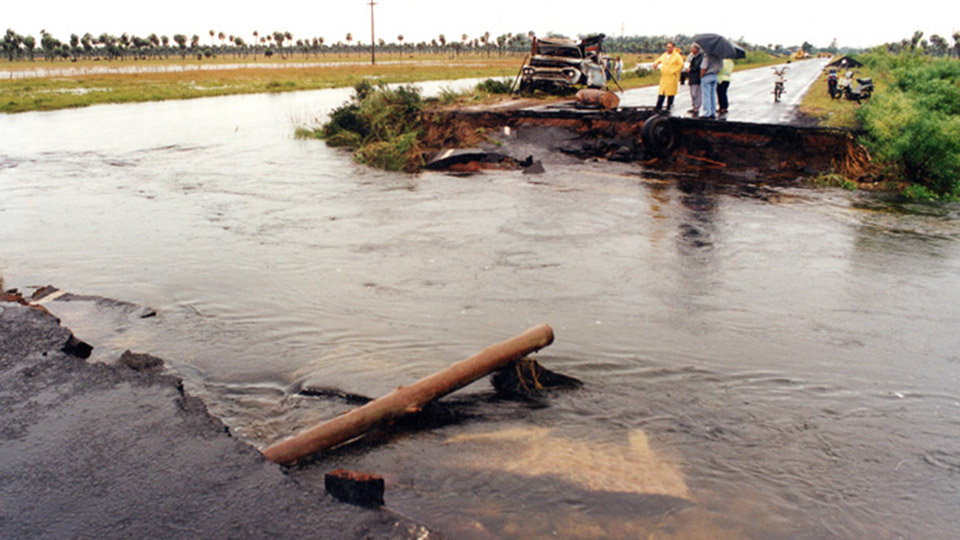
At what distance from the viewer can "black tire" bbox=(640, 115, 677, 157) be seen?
16266 mm

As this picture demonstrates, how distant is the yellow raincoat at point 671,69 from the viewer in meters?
16.8

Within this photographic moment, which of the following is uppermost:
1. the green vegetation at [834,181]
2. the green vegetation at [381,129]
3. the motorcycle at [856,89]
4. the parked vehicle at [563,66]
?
the parked vehicle at [563,66]

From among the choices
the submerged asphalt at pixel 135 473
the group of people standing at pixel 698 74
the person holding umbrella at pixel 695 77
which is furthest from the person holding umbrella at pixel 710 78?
the submerged asphalt at pixel 135 473

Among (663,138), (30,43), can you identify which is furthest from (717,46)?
(30,43)

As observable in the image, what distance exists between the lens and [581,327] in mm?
6867

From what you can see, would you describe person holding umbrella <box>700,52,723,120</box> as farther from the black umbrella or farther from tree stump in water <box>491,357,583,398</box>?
tree stump in water <box>491,357,583,398</box>

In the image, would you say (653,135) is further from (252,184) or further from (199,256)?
(199,256)

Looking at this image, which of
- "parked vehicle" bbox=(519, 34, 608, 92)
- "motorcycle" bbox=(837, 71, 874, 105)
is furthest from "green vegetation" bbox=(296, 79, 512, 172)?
"motorcycle" bbox=(837, 71, 874, 105)

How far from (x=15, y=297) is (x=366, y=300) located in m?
3.38

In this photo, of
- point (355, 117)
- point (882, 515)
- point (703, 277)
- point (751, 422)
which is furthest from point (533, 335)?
point (355, 117)

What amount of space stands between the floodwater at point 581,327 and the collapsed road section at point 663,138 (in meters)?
1.34

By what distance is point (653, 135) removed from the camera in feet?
53.4

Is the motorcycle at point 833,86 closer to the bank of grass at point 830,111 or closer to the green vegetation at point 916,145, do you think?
the bank of grass at point 830,111

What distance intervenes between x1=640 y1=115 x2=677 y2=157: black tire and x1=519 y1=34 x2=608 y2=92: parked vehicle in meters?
7.28
